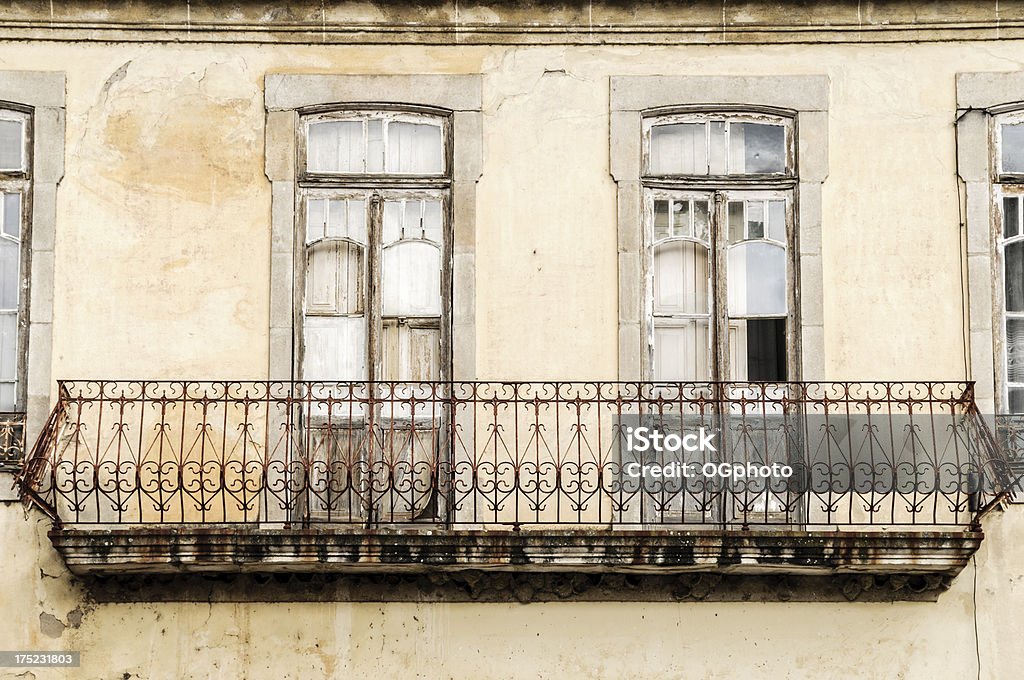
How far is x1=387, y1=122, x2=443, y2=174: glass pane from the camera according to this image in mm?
10820

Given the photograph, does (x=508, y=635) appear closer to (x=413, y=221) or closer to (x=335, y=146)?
(x=413, y=221)

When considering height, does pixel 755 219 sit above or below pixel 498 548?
above

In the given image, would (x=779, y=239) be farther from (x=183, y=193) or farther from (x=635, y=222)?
(x=183, y=193)

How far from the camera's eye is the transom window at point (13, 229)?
10586 millimetres

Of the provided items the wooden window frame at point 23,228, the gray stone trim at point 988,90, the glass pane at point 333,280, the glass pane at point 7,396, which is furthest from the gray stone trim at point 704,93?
the glass pane at point 7,396

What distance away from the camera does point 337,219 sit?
10.8 m

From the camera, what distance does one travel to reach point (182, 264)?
10.5 meters

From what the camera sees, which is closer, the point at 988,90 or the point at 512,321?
the point at 512,321

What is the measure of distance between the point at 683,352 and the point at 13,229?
4578 millimetres

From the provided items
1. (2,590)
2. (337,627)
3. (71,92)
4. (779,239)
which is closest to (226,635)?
(337,627)

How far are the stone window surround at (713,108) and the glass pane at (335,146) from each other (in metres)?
1.73

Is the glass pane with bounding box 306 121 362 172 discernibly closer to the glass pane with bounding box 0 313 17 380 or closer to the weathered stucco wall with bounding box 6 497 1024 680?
the glass pane with bounding box 0 313 17 380

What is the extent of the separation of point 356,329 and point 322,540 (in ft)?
A: 5.69
